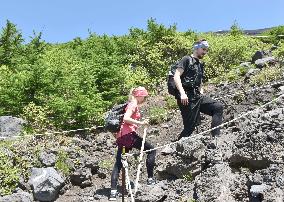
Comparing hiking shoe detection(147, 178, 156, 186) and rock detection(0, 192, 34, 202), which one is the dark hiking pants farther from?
rock detection(0, 192, 34, 202)

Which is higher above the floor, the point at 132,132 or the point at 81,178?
the point at 132,132

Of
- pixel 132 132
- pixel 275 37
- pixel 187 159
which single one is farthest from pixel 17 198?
pixel 275 37

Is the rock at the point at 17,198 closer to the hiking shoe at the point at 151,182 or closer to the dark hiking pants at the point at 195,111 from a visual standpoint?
the hiking shoe at the point at 151,182

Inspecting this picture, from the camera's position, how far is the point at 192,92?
26.8 ft

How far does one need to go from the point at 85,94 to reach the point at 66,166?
418cm

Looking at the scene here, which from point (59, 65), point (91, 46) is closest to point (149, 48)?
point (91, 46)

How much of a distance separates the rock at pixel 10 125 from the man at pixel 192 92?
5.69 meters

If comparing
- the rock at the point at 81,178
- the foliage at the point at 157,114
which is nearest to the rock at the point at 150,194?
the rock at the point at 81,178

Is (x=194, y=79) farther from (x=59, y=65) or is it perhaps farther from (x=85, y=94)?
(x=59, y=65)

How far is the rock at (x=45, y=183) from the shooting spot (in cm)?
898

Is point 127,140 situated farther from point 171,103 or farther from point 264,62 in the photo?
point 264,62

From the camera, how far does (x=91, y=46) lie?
20250 millimetres

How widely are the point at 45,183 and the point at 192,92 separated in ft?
10.5

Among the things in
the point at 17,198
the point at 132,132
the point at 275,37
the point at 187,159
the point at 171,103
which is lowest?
the point at 17,198
